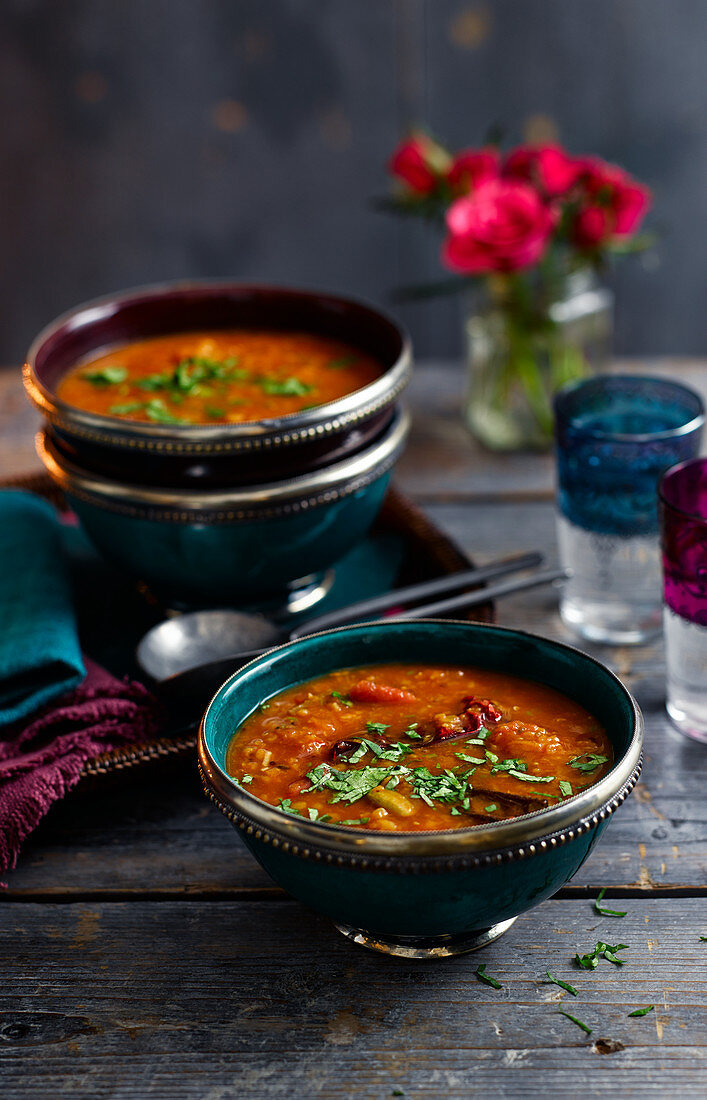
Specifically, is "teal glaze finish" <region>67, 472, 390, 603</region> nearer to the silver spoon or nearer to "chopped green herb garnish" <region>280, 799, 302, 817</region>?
the silver spoon

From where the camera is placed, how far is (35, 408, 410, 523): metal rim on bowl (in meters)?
1.67

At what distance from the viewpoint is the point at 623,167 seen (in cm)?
405

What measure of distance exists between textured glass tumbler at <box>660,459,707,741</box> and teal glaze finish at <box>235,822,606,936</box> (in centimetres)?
47

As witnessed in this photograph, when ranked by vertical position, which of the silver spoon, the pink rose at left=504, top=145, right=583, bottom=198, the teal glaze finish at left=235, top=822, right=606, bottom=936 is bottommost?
the silver spoon

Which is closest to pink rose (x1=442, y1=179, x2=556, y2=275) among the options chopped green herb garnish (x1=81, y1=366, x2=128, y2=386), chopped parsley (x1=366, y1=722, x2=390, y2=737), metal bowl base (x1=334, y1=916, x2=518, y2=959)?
chopped green herb garnish (x1=81, y1=366, x2=128, y2=386)

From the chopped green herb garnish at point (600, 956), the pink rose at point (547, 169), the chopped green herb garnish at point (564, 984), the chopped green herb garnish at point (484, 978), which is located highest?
the pink rose at point (547, 169)

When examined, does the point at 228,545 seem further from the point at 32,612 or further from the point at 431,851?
the point at 431,851

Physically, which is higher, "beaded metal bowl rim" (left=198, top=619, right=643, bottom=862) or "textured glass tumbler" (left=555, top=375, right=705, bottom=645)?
"beaded metal bowl rim" (left=198, top=619, right=643, bottom=862)

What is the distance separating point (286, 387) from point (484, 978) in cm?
96

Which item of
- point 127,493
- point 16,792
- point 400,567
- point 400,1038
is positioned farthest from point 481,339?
point 400,1038

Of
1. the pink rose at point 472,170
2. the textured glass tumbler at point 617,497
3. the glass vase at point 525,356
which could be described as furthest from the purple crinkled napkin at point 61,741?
the pink rose at point 472,170

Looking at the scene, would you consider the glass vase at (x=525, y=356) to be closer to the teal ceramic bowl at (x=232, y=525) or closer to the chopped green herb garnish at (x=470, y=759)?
the teal ceramic bowl at (x=232, y=525)

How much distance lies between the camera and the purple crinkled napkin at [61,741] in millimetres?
1388

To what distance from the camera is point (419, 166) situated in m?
2.47
